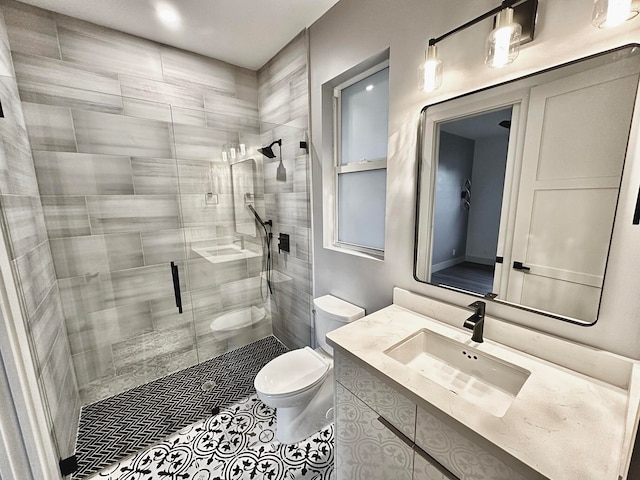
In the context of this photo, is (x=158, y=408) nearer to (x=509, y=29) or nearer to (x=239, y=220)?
(x=239, y=220)

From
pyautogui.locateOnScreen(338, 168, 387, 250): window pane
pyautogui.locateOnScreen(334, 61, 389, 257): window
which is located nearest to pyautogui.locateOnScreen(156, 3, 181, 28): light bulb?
pyautogui.locateOnScreen(334, 61, 389, 257): window

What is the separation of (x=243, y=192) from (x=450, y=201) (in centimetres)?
181

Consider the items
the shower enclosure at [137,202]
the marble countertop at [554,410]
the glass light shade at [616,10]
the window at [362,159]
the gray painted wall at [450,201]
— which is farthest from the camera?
the window at [362,159]

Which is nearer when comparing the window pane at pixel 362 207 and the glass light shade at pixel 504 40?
the glass light shade at pixel 504 40

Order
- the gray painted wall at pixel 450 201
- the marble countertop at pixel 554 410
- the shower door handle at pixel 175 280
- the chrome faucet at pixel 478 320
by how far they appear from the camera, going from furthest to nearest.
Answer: the shower door handle at pixel 175 280, the gray painted wall at pixel 450 201, the chrome faucet at pixel 478 320, the marble countertop at pixel 554 410

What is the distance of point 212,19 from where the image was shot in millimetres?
1761

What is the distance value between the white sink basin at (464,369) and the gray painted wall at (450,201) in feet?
1.24

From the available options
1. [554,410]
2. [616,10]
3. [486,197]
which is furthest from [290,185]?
[554,410]

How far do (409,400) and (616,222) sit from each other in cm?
88

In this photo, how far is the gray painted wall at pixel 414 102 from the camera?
2.70ft

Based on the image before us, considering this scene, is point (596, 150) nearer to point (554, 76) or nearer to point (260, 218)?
point (554, 76)

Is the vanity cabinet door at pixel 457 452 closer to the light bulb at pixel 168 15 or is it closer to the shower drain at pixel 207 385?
the shower drain at pixel 207 385

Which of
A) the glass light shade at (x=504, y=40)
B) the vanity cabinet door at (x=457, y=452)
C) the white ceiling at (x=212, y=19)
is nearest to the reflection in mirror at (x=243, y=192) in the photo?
the white ceiling at (x=212, y=19)

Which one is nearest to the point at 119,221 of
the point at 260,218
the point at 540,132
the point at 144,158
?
the point at 144,158
